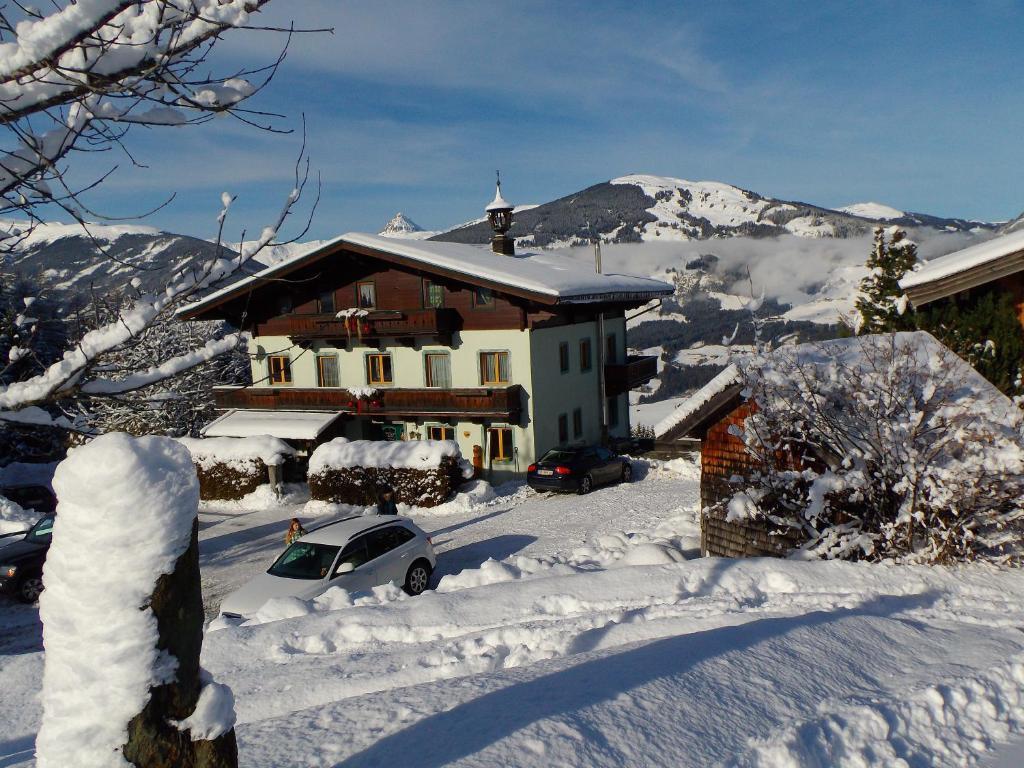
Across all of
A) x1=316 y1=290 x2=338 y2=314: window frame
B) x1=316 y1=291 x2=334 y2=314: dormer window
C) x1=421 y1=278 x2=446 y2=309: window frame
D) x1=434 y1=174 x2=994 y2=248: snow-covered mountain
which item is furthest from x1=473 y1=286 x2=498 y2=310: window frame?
x1=434 y1=174 x2=994 y2=248: snow-covered mountain

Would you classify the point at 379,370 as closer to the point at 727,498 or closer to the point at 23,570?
the point at 23,570

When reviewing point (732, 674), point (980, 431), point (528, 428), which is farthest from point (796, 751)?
point (528, 428)

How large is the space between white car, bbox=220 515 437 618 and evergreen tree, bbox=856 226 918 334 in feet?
34.5

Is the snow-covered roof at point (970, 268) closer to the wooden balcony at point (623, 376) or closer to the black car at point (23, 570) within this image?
the black car at point (23, 570)

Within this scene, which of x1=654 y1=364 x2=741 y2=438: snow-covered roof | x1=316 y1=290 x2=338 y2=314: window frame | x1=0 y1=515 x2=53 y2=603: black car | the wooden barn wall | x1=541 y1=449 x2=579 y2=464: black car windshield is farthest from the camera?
x1=316 y1=290 x2=338 y2=314: window frame

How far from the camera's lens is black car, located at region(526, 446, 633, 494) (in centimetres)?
2255

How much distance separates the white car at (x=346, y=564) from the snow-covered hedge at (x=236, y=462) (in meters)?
12.1

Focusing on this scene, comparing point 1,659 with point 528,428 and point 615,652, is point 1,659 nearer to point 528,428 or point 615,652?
point 615,652

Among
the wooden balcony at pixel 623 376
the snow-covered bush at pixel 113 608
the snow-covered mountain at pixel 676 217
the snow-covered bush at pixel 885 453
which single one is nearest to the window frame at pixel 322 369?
the wooden balcony at pixel 623 376

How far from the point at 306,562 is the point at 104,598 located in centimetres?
996

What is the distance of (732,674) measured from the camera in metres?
5.07

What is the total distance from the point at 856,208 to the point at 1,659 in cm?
19076

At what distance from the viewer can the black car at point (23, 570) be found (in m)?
15.0

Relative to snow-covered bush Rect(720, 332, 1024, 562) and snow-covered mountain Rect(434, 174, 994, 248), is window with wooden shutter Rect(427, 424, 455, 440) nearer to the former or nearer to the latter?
snow-covered bush Rect(720, 332, 1024, 562)
